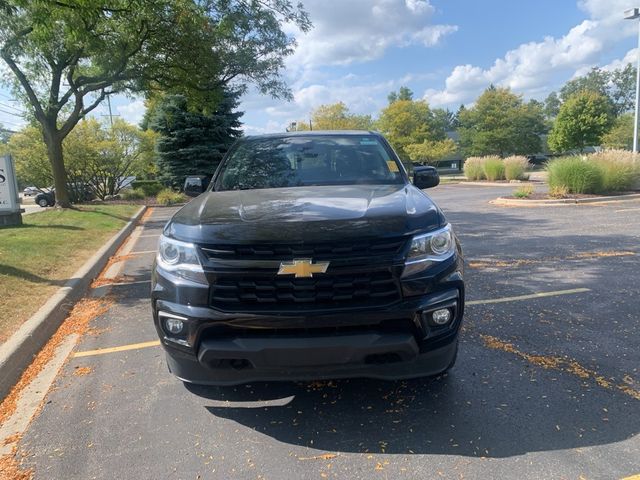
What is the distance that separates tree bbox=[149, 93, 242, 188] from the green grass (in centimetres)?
1233

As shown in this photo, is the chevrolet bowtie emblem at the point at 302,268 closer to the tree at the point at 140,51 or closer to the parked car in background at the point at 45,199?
the tree at the point at 140,51

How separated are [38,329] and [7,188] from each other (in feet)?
29.3

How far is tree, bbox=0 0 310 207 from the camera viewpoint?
36.3 feet

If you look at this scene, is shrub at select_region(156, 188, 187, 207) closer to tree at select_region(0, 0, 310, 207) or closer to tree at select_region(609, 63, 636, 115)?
tree at select_region(0, 0, 310, 207)

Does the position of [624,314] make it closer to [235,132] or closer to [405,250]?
[405,250]

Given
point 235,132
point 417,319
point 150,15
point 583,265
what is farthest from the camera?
point 235,132

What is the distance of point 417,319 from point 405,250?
0.38 meters

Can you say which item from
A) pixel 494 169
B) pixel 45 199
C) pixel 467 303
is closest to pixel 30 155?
pixel 45 199

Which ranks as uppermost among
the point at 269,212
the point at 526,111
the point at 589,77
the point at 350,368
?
the point at 589,77

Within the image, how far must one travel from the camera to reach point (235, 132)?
86.3 ft

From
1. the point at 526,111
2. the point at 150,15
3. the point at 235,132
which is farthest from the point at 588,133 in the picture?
the point at 150,15

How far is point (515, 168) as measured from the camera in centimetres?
2731

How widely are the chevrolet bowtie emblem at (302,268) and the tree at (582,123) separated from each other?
5976 cm

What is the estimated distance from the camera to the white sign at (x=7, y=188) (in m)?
11.4
